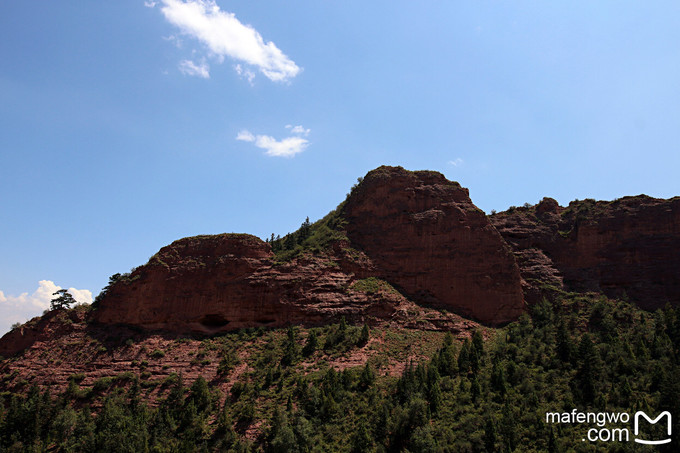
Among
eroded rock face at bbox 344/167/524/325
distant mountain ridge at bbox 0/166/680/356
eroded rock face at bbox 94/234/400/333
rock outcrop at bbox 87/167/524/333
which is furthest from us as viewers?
eroded rock face at bbox 344/167/524/325

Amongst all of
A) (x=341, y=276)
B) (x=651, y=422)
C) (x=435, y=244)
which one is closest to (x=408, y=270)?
(x=435, y=244)

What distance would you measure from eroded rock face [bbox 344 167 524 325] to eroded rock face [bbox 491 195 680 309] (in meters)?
5.97

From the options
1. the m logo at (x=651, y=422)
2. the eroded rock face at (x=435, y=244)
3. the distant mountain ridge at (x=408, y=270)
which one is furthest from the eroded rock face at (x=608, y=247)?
the m logo at (x=651, y=422)

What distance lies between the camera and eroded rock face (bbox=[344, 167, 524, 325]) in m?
65.8

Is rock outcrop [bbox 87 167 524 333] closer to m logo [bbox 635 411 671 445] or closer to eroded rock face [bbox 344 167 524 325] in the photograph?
eroded rock face [bbox 344 167 524 325]

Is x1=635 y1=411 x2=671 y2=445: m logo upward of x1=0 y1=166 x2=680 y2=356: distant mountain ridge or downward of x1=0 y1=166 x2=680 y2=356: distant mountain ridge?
downward

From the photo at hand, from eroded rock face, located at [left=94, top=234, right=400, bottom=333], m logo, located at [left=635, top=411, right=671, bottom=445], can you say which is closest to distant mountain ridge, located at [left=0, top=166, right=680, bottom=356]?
eroded rock face, located at [left=94, top=234, right=400, bottom=333]

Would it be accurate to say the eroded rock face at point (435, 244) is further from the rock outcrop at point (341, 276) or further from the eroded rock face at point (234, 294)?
the eroded rock face at point (234, 294)

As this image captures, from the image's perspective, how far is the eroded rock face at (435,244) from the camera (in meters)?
65.8

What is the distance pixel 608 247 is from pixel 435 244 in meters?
23.2

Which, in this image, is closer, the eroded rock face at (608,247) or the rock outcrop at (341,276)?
the eroded rock face at (608,247)

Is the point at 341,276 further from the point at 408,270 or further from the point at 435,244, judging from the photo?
the point at 435,244

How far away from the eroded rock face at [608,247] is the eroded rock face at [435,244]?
597 centimetres

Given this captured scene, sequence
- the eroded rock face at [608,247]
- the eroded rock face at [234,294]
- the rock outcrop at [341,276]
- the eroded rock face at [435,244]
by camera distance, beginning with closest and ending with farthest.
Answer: the eroded rock face at [234,294] → the eroded rock face at [608,247] → the rock outcrop at [341,276] → the eroded rock face at [435,244]
